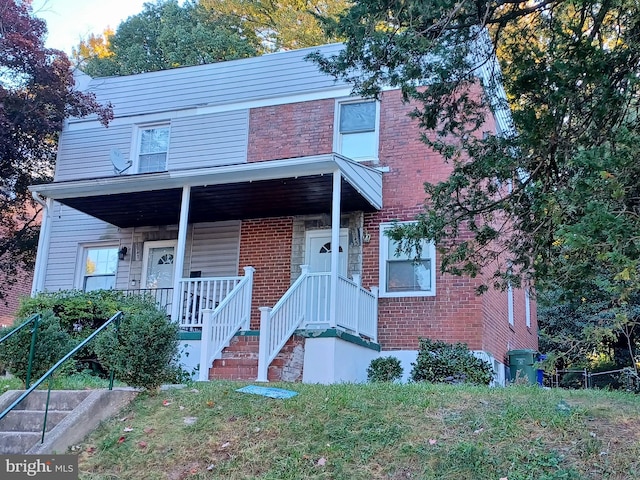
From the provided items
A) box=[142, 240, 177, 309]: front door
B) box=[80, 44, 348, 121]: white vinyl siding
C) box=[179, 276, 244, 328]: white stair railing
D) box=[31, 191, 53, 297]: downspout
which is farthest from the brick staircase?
box=[80, 44, 348, 121]: white vinyl siding

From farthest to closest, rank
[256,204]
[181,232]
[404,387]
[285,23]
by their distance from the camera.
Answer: [285,23]
[256,204]
[181,232]
[404,387]

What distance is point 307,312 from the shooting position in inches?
426

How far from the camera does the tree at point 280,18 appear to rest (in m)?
26.3

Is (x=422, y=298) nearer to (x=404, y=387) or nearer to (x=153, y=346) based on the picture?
(x=404, y=387)

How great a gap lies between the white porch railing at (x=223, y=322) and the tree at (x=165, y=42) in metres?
17.5

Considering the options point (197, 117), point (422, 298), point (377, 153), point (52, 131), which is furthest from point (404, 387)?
point (52, 131)

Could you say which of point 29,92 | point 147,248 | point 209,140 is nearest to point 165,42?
point 29,92

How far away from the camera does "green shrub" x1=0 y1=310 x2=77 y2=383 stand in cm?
777

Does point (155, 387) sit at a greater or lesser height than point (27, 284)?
lesser

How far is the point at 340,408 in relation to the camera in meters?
6.48

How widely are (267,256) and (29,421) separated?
22.9ft

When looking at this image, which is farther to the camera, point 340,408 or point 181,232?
point 181,232

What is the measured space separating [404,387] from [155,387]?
2886 mm

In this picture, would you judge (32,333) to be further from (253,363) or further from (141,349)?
(253,363)
